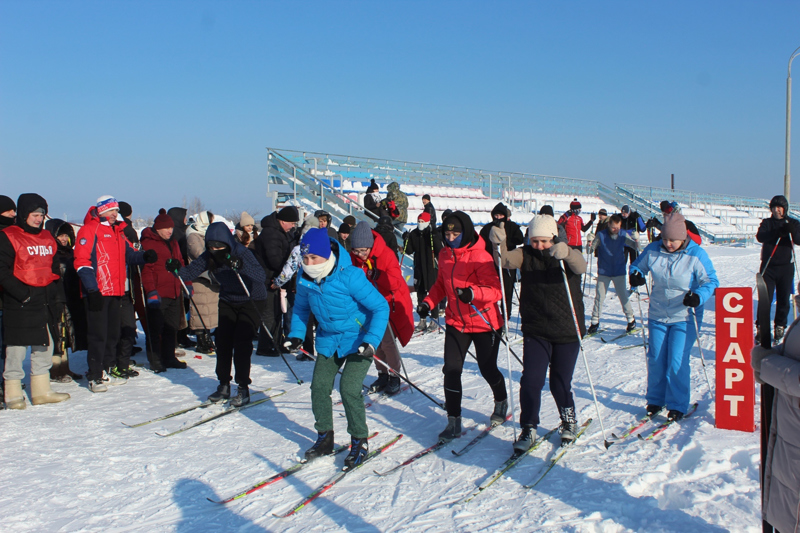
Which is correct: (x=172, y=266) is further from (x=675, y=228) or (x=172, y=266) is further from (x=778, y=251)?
(x=778, y=251)

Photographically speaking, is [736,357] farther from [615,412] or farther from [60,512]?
[60,512]

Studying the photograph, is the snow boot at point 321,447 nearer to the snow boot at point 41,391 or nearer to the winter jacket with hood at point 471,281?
the winter jacket with hood at point 471,281

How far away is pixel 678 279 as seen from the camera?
4699 mm

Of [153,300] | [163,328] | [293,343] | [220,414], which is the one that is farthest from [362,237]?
[163,328]

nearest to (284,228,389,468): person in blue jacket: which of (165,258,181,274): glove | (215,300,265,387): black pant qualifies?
(215,300,265,387): black pant

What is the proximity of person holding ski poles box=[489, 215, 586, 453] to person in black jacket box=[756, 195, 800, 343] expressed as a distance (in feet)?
15.7

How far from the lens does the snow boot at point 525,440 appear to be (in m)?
4.12

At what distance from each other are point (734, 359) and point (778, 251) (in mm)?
4093

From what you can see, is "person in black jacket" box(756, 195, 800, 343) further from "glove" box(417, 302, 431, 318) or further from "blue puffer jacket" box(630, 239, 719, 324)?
"glove" box(417, 302, 431, 318)

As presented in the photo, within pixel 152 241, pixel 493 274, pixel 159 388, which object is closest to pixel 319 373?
pixel 493 274

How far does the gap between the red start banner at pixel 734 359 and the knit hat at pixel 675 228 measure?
53 centimetres

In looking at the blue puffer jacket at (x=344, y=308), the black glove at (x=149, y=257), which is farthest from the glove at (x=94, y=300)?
the blue puffer jacket at (x=344, y=308)

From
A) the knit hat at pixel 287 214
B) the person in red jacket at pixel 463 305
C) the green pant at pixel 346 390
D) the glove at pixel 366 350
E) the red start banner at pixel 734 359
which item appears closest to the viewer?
the glove at pixel 366 350

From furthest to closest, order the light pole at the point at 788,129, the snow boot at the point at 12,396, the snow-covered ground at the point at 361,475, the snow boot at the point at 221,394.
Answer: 1. the light pole at the point at 788,129
2. the snow boot at the point at 221,394
3. the snow boot at the point at 12,396
4. the snow-covered ground at the point at 361,475
